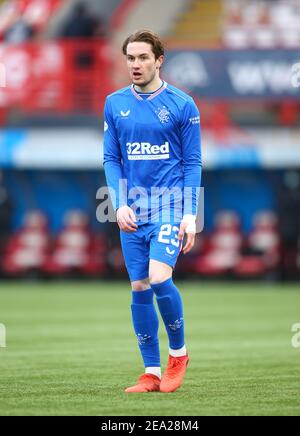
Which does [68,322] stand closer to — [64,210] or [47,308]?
[47,308]

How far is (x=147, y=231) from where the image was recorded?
7.75 m

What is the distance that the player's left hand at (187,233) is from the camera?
7557mm

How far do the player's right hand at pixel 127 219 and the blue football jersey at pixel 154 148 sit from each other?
9 cm

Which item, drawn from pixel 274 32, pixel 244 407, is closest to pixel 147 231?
pixel 244 407

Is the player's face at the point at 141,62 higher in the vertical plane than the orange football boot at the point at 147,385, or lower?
higher

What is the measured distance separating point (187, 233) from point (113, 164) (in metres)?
0.72

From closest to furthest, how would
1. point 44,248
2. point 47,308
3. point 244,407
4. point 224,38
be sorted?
1. point 244,407
2. point 47,308
3. point 44,248
4. point 224,38

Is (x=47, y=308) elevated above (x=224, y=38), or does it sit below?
below

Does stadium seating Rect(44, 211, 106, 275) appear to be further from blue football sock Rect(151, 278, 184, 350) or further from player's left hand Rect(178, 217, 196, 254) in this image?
player's left hand Rect(178, 217, 196, 254)

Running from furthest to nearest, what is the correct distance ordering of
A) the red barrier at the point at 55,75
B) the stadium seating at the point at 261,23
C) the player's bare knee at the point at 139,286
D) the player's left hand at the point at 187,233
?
the stadium seating at the point at 261,23 → the red barrier at the point at 55,75 → the player's bare knee at the point at 139,286 → the player's left hand at the point at 187,233

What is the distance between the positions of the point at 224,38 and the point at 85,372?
16031 mm

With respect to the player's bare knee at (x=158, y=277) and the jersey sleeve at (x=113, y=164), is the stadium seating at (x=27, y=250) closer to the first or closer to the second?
the jersey sleeve at (x=113, y=164)

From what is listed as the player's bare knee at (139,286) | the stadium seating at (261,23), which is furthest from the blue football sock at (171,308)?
the stadium seating at (261,23)

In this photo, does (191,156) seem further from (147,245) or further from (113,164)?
(147,245)
